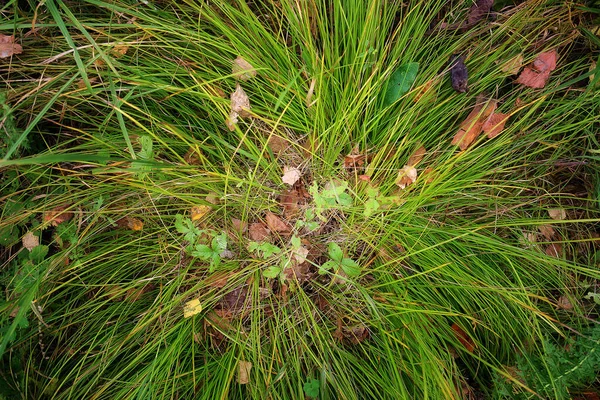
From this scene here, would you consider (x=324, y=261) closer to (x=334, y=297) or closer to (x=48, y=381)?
(x=334, y=297)

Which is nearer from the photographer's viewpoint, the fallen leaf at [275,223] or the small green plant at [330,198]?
the small green plant at [330,198]

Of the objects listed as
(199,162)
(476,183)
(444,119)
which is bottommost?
(199,162)

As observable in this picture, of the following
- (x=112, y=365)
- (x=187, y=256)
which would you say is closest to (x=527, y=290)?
(x=187, y=256)

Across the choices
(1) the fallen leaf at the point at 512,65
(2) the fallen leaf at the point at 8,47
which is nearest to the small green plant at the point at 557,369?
(1) the fallen leaf at the point at 512,65

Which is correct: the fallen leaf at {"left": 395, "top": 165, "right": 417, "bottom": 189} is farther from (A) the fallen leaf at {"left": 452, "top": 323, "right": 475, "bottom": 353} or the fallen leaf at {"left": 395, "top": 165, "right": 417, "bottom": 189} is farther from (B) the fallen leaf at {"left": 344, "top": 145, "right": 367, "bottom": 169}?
(A) the fallen leaf at {"left": 452, "top": 323, "right": 475, "bottom": 353}

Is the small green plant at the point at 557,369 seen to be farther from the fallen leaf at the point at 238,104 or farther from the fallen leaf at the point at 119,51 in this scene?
the fallen leaf at the point at 119,51

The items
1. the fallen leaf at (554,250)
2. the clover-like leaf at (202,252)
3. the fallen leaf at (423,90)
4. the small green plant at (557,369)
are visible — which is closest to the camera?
the small green plant at (557,369)

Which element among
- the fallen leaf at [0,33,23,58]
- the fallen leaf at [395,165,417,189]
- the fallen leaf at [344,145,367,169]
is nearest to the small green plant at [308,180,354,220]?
the fallen leaf at [344,145,367,169]
